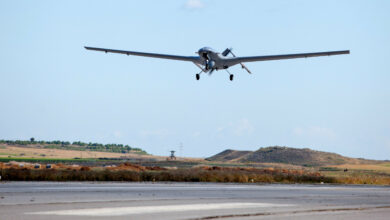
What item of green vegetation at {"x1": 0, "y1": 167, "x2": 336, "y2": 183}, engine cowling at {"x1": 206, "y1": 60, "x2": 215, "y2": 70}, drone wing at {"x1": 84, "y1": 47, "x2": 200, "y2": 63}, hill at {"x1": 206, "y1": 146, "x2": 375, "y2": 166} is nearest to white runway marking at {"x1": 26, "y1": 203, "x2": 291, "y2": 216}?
green vegetation at {"x1": 0, "y1": 167, "x2": 336, "y2": 183}

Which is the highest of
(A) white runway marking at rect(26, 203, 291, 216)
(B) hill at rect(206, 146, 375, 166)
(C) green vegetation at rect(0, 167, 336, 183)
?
(B) hill at rect(206, 146, 375, 166)

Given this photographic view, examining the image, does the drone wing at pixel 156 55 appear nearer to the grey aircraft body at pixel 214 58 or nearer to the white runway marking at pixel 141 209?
the grey aircraft body at pixel 214 58

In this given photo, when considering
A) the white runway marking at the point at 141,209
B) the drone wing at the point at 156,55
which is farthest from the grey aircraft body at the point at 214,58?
the white runway marking at the point at 141,209

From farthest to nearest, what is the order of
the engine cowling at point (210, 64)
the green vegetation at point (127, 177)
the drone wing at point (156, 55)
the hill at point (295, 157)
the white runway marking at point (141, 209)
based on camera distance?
the hill at point (295, 157)
the drone wing at point (156, 55)
the engine cowling at point (210, 64)
the green vegetation at point (127, 177)
the white runway marking at point (141, 209)

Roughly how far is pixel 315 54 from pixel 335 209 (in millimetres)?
29940

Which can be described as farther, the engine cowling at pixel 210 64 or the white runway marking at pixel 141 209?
the engine cowling at pixel 210 64

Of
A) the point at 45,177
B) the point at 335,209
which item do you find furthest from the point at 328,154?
the point at 335,209

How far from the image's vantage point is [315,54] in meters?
49.3

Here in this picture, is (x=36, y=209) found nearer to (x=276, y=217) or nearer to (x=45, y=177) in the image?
(x=276, y=217)

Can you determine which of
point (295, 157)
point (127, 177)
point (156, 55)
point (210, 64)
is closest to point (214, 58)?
point (210, 64)

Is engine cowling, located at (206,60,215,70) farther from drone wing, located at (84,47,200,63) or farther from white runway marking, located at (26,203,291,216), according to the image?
white runway marking, located at (26,203,291,216)

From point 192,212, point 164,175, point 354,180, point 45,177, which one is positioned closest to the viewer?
point 192,212

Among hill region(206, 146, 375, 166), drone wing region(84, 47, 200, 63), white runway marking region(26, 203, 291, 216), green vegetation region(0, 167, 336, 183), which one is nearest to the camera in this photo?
white runway marking region(26, 203, 291, 216)

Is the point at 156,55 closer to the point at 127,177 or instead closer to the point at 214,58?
the point at 214,58
